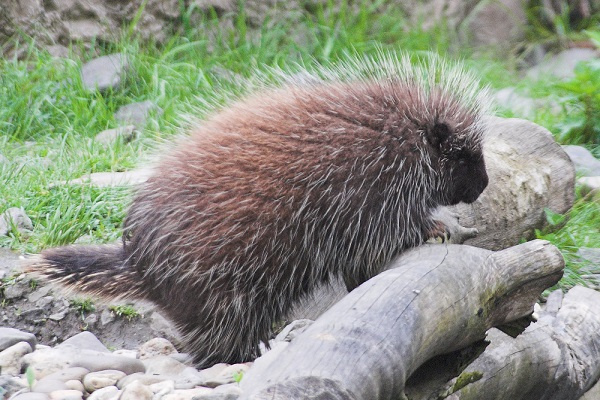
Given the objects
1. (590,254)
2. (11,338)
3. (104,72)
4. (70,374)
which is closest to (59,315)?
(11,338)

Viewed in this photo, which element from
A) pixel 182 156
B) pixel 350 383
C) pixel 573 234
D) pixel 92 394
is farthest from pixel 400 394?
pixel 573 234

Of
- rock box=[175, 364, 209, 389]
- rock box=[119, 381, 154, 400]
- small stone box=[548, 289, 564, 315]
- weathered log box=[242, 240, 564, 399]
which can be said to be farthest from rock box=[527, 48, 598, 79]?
rock box=[119, 381, 154, 400]

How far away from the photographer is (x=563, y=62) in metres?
9.53

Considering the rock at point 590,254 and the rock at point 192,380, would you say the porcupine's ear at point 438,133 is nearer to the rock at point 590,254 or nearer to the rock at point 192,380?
the rock at point 192,380

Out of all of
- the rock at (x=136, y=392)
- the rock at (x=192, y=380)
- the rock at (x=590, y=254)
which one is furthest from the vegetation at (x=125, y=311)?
the rock at (x=590, y=254)

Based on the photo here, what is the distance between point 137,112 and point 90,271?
8.86ft

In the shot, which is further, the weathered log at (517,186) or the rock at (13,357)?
the weathered log at (517,186)

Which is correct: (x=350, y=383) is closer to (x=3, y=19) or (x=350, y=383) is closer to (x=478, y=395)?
(x=478, y=395)

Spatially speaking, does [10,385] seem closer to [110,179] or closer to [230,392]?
[230,392]

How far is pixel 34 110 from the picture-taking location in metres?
6.09

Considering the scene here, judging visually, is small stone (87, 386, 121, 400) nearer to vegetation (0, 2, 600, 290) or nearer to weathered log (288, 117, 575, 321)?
weathered log (288, 117, 575, 321)

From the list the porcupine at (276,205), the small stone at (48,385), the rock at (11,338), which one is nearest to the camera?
the small stone at (48,385)

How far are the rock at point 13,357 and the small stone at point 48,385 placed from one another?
0.39 meters

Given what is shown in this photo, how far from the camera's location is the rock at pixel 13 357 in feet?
10.3
